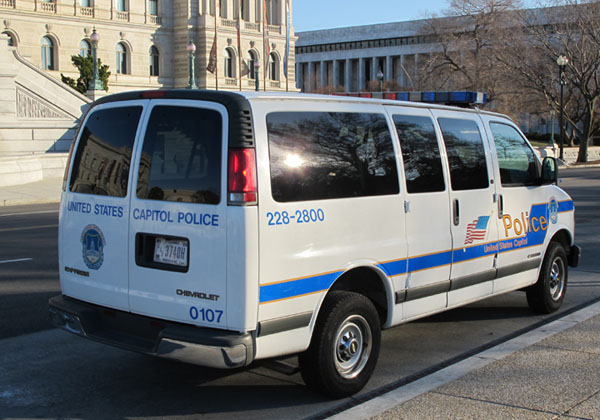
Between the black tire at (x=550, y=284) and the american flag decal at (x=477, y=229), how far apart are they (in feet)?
4.30

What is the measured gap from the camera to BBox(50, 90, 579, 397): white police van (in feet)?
14.9

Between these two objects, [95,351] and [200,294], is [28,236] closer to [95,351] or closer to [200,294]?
[95,351]

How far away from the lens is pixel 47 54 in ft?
193

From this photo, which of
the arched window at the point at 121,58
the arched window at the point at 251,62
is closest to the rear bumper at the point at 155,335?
the arched window at the point at 121,58

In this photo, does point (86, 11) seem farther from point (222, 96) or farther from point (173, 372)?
point (222, 96)

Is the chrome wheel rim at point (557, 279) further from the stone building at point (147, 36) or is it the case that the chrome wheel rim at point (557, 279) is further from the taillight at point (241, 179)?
the stone building at point (147, 36)

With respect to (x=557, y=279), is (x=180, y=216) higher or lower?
higher

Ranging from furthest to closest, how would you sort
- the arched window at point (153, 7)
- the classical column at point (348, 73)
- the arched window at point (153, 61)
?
the classical column at point (348, 73)
the arched window at point (153, 61)
the arched window at point (153, 7)

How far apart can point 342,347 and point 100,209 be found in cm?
198

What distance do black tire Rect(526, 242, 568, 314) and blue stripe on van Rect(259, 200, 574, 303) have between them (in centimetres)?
29

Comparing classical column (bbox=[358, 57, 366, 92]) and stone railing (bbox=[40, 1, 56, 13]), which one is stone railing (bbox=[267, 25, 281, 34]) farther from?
classical column (bbox=[358, 57, 366, 92])

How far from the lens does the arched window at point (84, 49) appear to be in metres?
60.3

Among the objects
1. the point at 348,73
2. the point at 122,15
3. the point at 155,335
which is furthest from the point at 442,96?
the point at 348,73

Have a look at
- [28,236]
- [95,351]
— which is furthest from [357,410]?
[28,236]
